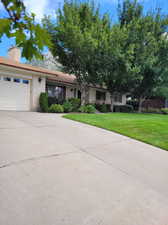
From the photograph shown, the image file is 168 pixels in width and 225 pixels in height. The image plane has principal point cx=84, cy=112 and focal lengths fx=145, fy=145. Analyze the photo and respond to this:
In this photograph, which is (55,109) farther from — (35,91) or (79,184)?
(79,184)

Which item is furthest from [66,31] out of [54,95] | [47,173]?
[47,173]

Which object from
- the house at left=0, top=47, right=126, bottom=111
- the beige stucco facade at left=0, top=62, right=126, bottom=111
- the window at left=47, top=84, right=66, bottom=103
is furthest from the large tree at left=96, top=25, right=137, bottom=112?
the beige stucco facade at left=0, top=62, right=126, bottom=111

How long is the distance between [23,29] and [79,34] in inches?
374

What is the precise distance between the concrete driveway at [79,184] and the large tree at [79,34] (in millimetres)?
8320

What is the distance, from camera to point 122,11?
13836 millimetres

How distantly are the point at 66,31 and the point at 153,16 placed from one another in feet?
28.6

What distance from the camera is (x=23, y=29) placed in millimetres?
1195

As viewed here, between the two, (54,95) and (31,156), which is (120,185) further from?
(54,95)

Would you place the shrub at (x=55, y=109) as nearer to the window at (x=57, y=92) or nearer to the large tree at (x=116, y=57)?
the window at (x=57, y=92)

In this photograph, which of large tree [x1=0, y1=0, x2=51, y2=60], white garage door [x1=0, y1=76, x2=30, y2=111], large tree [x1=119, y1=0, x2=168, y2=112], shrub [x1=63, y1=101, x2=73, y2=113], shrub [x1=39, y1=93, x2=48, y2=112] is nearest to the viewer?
large tree [x1=0, y1=0, x2=51, y2=60]

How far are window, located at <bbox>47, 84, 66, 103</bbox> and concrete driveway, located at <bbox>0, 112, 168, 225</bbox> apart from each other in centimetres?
957

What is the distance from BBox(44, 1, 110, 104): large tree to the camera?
9.82 metres

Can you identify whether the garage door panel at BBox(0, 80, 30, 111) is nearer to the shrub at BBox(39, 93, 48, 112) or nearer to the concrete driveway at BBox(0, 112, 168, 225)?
the shrub at BBox(39, 93, 48, 112)

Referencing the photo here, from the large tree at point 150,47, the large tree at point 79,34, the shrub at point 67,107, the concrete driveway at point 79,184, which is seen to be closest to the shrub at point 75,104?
the shrub at point 67,107
